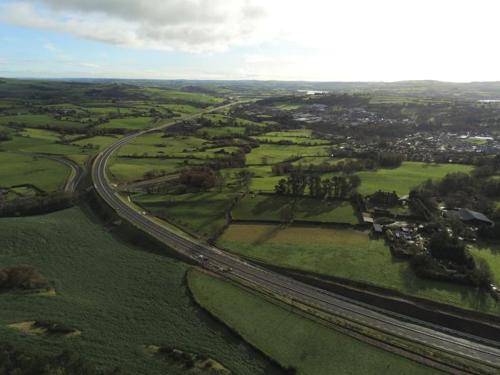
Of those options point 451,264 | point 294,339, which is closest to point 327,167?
point 451,264

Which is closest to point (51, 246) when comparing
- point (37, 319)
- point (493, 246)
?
point (37, 319)

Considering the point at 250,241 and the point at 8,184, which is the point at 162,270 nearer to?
the point at 250,241

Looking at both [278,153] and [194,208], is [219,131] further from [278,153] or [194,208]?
[194,208]

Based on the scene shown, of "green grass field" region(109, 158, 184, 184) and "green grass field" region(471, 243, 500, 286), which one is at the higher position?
"green grass field" region(109, 158, 184, 184)

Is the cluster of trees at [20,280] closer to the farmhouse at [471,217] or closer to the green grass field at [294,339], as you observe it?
the green grass field at [294,339]

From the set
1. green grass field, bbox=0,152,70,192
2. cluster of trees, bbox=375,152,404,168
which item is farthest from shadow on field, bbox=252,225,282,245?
cluster of trees, bbox=375,152,404,168

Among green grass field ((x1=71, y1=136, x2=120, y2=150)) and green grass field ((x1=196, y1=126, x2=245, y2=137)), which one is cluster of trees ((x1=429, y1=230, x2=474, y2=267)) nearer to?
green grass field ((x1=196, y1=126, x2=245, y2=137))

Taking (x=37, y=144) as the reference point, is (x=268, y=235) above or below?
below
